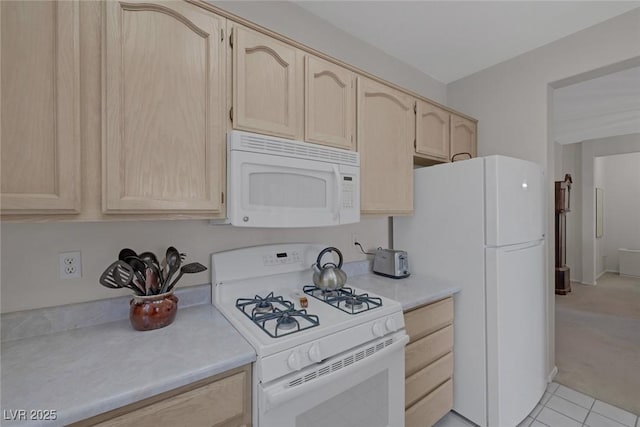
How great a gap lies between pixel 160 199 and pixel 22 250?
1.83 ft

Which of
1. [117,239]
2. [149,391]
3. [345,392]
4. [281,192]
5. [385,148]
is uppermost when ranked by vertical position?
[385,148]

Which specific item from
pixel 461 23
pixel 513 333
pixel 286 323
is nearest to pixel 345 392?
pixel 286 323

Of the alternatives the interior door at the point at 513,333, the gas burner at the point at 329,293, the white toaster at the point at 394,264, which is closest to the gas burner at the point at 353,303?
the gas burner at the point at 329,293

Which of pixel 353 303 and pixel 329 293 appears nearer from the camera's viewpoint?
pixel 353 303

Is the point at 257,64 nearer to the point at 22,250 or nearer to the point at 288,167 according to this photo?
the point at 288,167

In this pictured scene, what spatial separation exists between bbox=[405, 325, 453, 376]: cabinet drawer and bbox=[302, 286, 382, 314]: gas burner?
38cm

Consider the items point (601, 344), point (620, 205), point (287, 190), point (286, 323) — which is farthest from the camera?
point (620, 205)

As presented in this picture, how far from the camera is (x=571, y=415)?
1.86 metres

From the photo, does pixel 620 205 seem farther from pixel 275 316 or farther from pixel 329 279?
pixel 275 316

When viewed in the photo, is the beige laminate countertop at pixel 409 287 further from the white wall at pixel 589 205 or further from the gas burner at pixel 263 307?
the white wall at pixel 589 205

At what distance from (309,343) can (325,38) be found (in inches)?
76.9

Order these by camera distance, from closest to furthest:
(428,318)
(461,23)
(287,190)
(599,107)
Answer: (287,190)
(428,318)
(461,23)
(599,107)

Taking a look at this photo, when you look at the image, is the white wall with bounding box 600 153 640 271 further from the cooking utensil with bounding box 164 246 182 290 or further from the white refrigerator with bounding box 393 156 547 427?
the cooking utensil with bounding box 164 246 182 290

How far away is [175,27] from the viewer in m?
1.12
